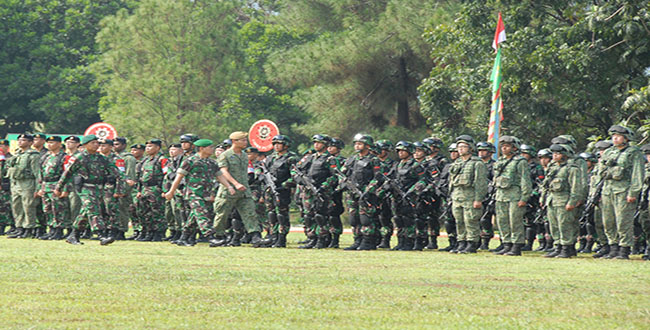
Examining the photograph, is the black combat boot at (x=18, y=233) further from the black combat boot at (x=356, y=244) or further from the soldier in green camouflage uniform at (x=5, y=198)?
the black combat boot at (x=356, y=244)

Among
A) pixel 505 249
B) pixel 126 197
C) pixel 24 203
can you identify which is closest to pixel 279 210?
pixel 505 249

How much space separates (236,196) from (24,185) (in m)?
5.45

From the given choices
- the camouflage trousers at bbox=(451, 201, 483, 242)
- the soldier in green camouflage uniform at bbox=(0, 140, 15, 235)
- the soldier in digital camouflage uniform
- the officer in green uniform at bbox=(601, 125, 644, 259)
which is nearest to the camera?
the officer in green uniform at bbox=(601, 125, 644, 259)

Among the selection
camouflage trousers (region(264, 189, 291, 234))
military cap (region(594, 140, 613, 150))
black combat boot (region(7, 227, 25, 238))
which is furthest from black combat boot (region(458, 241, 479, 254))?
black combat boot (region(7, 227, 25, 238))

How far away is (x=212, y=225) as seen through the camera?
52.1 ft

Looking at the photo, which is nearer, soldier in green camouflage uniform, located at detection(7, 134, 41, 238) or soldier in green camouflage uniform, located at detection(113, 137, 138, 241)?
soldier in green camouflage uniform, located at detection(7, 134, 41, 238)

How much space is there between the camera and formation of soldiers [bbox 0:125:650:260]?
47.2 feet

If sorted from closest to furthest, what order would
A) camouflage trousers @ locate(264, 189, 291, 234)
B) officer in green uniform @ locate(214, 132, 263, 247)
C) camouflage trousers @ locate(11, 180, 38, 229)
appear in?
1. officer in green uniform @ locate(214, 132, 263, 247)
2. camouflage trousers @ locate(264, 189, 291, 234)
3. camouflage trousers @ locate(11, 180, 38, 229)

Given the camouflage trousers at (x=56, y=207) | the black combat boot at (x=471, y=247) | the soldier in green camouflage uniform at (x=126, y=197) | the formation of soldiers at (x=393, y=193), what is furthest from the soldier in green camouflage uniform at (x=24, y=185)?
the black combat boot at (x=471, y=247)

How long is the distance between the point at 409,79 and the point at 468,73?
658cm

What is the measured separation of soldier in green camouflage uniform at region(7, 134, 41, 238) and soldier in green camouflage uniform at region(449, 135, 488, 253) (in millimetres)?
7859

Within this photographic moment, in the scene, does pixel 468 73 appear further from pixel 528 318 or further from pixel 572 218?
pixel 528 318

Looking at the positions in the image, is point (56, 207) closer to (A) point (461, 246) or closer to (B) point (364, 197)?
(B) point (364, 197)

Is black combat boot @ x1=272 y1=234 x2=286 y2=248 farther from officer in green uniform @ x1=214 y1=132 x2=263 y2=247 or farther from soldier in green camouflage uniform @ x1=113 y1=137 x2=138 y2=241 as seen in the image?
soldier in green camouflage uniform @ x1=113 y1=137 x2=138 y2=241
